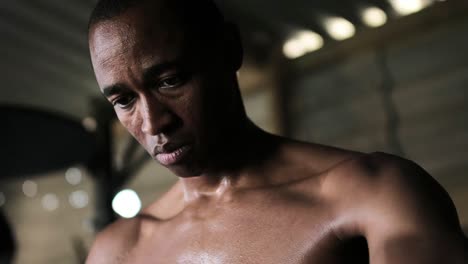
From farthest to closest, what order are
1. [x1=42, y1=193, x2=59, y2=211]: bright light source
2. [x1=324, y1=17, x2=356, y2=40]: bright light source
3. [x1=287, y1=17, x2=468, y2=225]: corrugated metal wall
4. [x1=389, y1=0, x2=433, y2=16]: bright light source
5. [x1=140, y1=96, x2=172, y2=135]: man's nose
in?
1. [x1=42, y1=193, x2=59, y2=211]: bright light source
2. [x1=324, y1=17, x2=356, y2=40]: bright light source
3. [x1=389, y1=0, x2=433, y2=16]: bright light source
4. [x1=287, y1=17, x2=468, y2=225]: corrugated metal wall
5. [x1=140, y1=96, x2=172, y2=135]: man's nose

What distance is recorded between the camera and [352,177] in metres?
0.96

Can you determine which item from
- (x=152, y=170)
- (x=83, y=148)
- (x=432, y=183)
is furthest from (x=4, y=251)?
(x=152, y=170)

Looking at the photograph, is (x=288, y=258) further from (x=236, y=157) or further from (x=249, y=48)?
(x=249, y=48)

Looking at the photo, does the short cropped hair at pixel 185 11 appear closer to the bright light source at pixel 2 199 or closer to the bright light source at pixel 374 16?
the bright light source at pixel 374 16

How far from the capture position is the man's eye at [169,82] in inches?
41.8

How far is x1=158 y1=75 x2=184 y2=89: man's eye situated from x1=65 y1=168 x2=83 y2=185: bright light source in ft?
18.4

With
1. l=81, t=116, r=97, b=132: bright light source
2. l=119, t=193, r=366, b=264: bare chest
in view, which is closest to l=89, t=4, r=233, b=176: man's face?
l=119, t=193, r=366, b=264: bare chest

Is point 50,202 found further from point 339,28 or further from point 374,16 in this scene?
point 374,16

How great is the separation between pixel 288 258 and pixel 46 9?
3.60 meters

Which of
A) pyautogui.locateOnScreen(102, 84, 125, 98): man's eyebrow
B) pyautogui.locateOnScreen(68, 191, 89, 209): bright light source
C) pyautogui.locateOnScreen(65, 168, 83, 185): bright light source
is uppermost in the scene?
pyautogui.locateOnScreen(102, 84, 125, 98): man's eyebrow

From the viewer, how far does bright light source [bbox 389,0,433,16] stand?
159 inches

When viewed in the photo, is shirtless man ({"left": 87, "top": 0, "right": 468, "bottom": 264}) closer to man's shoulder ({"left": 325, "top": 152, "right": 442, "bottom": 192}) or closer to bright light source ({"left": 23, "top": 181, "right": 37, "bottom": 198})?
man's shoulder ({"left": 325, "top": 152, "right": 442, "bottom": 192})

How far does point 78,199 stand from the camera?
21.4 ft

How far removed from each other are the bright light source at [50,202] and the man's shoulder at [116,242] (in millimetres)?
5621
